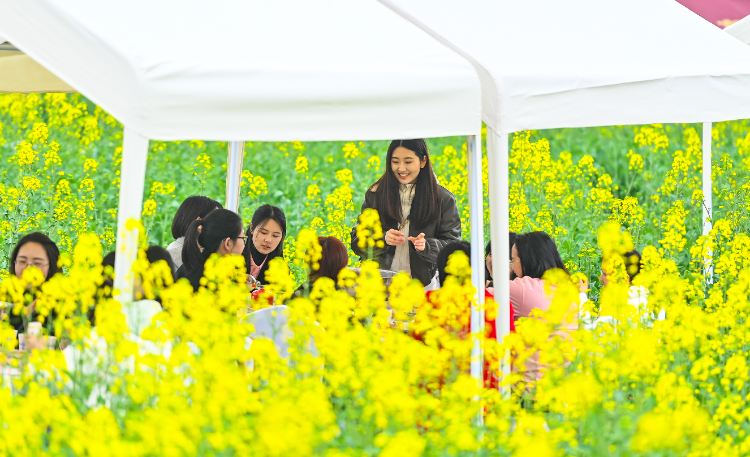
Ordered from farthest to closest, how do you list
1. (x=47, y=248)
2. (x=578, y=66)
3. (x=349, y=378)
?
1. (x=47, y=248)
2. (x=578, y=66)
3. (x=349, y=378)

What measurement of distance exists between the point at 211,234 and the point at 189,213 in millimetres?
1103

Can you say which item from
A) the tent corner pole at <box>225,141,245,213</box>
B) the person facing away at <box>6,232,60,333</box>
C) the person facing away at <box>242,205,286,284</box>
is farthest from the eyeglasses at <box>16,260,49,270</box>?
the tent corner pole at <box>225,141,245,213</box>

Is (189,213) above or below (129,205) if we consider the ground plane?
above

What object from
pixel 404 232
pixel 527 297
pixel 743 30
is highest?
pixel 743 30

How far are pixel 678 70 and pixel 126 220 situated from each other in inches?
87.2

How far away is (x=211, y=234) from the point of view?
12.0ft

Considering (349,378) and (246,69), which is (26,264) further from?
(349,378)

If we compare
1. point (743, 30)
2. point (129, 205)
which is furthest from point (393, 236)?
point (743, 30)

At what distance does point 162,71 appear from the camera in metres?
2.55

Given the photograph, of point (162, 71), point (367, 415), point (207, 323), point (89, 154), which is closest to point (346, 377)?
point (367, 415)

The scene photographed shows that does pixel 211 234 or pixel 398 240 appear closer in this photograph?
pixel 211 234

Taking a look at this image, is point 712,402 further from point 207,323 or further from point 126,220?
point 126,220

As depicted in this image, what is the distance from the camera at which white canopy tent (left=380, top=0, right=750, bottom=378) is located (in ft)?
10.8

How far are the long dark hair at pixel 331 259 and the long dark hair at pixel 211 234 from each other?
44 cm
